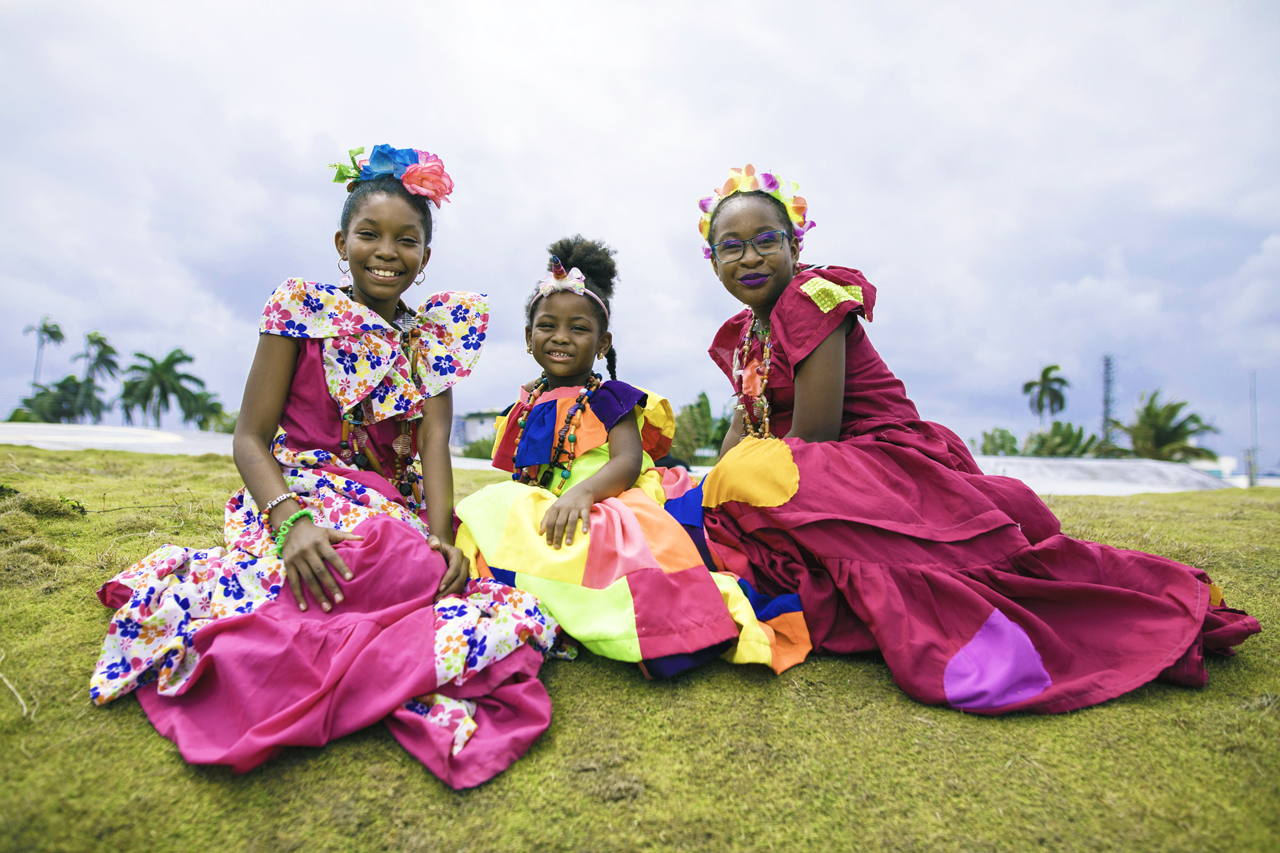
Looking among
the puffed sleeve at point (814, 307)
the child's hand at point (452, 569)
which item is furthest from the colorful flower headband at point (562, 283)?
the child's hand at point (452, 569)

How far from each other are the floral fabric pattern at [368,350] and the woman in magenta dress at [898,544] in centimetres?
121

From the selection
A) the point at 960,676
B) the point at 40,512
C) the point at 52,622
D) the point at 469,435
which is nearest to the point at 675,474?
the point at 960,676

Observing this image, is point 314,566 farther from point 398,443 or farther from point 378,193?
point 378,193

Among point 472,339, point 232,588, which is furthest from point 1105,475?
point 232,588

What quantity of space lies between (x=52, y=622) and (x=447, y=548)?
120 cm

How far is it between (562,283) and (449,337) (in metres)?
0.57

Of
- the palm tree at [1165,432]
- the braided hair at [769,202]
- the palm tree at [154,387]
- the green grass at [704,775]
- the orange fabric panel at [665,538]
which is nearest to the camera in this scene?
the green grass at [704,775]

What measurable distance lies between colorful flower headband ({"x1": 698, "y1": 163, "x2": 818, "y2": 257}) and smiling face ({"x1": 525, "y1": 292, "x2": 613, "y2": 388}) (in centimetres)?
66

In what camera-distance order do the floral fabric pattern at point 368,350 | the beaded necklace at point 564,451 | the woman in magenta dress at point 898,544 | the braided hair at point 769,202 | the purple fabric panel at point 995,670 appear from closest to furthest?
1. the purple fabric panel at point 995,670
2. the woman in magenta dress at point 898,544
3. the floral fabric pattern at point 368,350
4. the beaded necklace at point 564,451
5. the braided hair at point 769,202

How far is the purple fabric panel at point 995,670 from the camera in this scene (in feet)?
5.79

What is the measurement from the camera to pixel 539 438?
2.71 m

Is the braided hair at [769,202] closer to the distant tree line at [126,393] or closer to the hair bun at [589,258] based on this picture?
the hair bun at [589,258]

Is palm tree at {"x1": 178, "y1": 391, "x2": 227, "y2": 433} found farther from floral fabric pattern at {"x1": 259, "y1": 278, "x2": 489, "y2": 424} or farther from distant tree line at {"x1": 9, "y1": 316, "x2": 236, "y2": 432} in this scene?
floral fabric pattern at {"x1": 259, "y1": 278, "x2": 489, "y2": 424}

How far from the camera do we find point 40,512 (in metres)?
3.07
